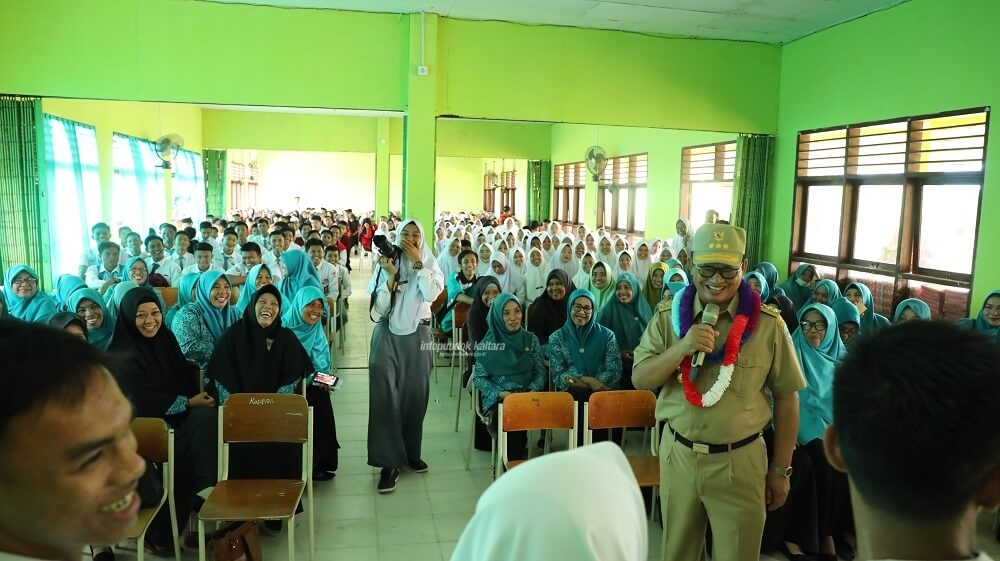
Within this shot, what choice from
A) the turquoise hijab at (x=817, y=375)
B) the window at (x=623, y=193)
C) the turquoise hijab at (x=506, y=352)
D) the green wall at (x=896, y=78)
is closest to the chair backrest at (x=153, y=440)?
the turquoise hijab at (x=506, y=352)

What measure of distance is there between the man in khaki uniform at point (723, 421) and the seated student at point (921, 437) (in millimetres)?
1191

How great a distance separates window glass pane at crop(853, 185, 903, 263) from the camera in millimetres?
6293

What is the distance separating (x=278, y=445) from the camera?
350cm

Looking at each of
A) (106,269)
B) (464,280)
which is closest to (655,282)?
(464,280)

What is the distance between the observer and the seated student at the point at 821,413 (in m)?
3.33

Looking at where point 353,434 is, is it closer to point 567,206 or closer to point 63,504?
point 63,504

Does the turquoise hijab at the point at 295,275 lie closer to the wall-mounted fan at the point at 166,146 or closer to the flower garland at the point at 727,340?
the flower garland at the point at 727,340

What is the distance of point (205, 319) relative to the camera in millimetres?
4703

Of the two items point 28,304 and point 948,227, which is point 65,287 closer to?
point 28,304

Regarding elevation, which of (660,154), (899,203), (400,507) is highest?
(660,154)

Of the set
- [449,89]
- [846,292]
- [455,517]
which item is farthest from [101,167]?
[846,292]

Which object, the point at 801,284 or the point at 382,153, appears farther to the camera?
the point at 382,153

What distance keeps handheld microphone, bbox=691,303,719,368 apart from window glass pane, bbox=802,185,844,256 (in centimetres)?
564

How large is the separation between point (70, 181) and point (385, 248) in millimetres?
6513
